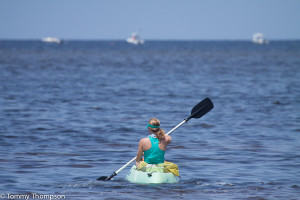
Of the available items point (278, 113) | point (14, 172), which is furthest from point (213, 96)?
point (14, 172)

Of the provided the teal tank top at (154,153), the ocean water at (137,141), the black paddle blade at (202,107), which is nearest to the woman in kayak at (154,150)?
the teal tank top at (154,153)

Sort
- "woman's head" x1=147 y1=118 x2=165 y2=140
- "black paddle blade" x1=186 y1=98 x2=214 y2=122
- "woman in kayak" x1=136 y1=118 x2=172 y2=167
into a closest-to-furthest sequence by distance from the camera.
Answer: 1. "woman's head" x1=147 y1=118 x2=165 y2=140
2. "woman in kayak" x1=136 y1=118 x2=172 y2=167
3. "black paddle blade" x1=186 y1=98 x2=214 y2=122

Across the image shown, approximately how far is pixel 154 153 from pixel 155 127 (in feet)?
1.83

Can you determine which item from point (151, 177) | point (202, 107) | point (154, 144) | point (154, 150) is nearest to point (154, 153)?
point (154, 150)

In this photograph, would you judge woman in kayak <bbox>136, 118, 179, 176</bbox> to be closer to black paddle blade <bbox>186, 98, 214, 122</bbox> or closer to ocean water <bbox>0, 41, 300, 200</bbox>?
ocean water <bbox>0, 41, 300, 200</bbox>

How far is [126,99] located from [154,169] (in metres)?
16.6


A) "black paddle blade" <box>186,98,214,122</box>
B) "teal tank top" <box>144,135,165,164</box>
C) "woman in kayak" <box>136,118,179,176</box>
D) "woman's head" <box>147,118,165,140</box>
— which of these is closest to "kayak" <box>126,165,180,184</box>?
"woman in kayak" <box>136,118,179,176</box>

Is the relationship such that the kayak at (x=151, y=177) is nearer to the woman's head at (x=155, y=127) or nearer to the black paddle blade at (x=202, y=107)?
the woman's head at (x=155, y=127)

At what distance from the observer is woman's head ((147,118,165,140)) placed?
10.9m

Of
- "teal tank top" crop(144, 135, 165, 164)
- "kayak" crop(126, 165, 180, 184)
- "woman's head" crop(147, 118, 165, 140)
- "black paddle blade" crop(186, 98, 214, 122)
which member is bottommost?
"kayak" crop(126, 165, 180, 184)

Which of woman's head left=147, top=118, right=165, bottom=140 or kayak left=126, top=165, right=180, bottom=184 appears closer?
woman's head left=147, top=118, right=165, bottom=140

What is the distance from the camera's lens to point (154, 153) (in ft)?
36.7

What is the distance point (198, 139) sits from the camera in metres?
17.0

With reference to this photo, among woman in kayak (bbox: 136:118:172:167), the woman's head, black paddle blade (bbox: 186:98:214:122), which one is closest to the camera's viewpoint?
the woman's head
